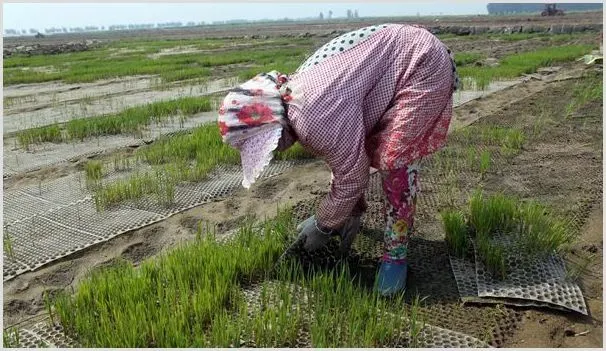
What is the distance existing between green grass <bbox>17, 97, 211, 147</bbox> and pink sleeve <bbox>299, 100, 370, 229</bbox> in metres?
3.83

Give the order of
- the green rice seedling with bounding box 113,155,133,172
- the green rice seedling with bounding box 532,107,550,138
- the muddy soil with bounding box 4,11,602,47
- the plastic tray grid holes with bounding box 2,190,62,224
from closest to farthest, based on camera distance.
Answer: the plastic tray grid holes with bounding box 2,190,62,224 < the green rice seedling with bounding box 113,155,133,172 < the green rice seedling with bounding box 532,107,550,138 < the muddy soil with bounding box 4,11,602,47

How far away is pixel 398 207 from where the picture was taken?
211 centimetres

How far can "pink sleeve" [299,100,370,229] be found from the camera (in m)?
1.83

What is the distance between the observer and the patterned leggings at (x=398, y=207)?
2082 mm

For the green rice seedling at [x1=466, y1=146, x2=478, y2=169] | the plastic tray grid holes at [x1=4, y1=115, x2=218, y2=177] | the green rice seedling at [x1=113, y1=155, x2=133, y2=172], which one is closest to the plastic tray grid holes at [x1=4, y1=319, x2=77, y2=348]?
the green rice seedling at [x1=113, y1=155, x2=133, y2=172]

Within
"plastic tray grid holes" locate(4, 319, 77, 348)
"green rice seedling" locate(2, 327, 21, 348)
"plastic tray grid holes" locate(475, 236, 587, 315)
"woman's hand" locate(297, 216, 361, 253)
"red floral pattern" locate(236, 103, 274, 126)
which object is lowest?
"plastic tray grid holes" locate(475, 236, 587, 315)

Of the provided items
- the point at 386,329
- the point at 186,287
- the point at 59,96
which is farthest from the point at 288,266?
the point at 59,96

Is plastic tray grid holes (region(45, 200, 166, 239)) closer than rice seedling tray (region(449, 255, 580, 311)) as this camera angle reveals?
No

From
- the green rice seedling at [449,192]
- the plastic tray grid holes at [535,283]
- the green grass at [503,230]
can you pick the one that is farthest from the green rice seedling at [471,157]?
the plastic tray grid holes at [535,283]

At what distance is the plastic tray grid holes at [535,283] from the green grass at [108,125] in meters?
4.04

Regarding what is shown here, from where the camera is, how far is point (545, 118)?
202 inches

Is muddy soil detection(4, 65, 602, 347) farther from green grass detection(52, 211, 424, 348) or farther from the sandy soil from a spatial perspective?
the sandy soil

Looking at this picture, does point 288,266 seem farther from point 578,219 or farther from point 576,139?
point 576,139

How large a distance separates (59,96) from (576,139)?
7345 mm
